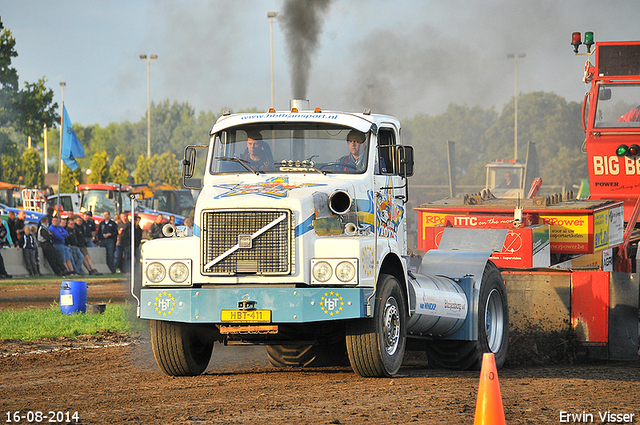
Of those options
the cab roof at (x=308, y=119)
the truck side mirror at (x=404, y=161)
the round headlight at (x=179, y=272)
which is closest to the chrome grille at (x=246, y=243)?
the round headlight at (x=179, y=272)

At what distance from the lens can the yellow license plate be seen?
774 centimetres

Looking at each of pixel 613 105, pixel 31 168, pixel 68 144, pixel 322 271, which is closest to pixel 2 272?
pixel 68 144

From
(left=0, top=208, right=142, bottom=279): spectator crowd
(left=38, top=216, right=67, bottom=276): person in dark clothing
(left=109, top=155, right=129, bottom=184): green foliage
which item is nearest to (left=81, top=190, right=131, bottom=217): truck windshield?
(left=0, top=208, right=142, bottom=279): spectator crowd

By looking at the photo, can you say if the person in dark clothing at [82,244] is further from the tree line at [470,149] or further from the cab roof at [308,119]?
the tree line at [470,149]

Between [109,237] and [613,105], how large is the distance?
16.1 metres

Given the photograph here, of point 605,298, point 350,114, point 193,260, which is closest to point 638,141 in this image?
point 605,298

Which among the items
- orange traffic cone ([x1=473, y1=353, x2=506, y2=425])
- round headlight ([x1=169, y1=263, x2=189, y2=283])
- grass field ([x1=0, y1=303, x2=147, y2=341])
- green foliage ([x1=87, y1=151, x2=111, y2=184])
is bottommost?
grass field ([x1=0, y1=303, x2=147, y2=341])

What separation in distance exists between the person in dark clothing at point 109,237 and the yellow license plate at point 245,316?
62.5ft

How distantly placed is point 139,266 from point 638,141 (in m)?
9.37

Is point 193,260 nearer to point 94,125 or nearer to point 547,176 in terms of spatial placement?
point 547,176

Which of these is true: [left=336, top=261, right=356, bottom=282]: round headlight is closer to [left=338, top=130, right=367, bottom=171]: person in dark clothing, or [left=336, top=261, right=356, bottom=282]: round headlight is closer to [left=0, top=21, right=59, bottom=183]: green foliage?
[left=338, top=130, right=367, bottom=171]: person in dark clothing

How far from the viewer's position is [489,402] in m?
5.86

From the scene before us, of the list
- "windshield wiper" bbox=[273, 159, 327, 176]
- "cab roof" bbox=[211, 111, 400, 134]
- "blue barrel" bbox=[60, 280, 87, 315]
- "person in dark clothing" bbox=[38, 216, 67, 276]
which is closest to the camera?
"windshield wiper" bbox=[273, 159, 327, 176]

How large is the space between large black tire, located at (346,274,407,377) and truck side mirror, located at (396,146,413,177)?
1.21 metres
